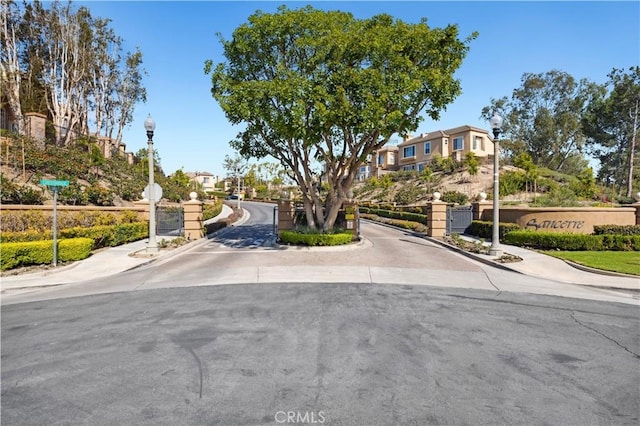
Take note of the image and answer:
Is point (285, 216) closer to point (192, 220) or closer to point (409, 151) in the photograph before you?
point (192, 220)

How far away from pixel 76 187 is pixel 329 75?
1670cm

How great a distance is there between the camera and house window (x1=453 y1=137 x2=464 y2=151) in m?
55.4

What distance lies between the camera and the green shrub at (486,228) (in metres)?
18.3

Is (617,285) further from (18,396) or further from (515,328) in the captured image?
(18,396)

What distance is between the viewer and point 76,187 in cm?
2142

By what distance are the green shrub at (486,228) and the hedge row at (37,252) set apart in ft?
62.0

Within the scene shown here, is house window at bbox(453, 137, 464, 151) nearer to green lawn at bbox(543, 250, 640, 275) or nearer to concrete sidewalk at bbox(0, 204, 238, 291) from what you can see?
green lawn at bbox(543, 250, 640, 275)

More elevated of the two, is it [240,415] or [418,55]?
[418,55]

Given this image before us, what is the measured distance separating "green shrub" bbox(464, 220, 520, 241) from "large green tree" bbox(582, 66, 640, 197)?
108 ft

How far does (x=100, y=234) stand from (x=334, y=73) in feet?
41.6

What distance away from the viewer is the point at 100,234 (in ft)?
54.4

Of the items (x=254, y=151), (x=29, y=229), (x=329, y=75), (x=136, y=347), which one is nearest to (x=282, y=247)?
(x=254, y=151)

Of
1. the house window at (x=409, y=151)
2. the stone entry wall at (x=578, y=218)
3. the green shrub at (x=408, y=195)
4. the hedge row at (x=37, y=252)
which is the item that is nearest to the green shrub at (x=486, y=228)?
the stone entry wall at (x=578, y=218)

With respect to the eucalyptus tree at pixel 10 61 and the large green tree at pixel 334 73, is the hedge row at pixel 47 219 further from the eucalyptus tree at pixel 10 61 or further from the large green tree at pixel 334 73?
the eucalyptus tree at pixel 10 61
